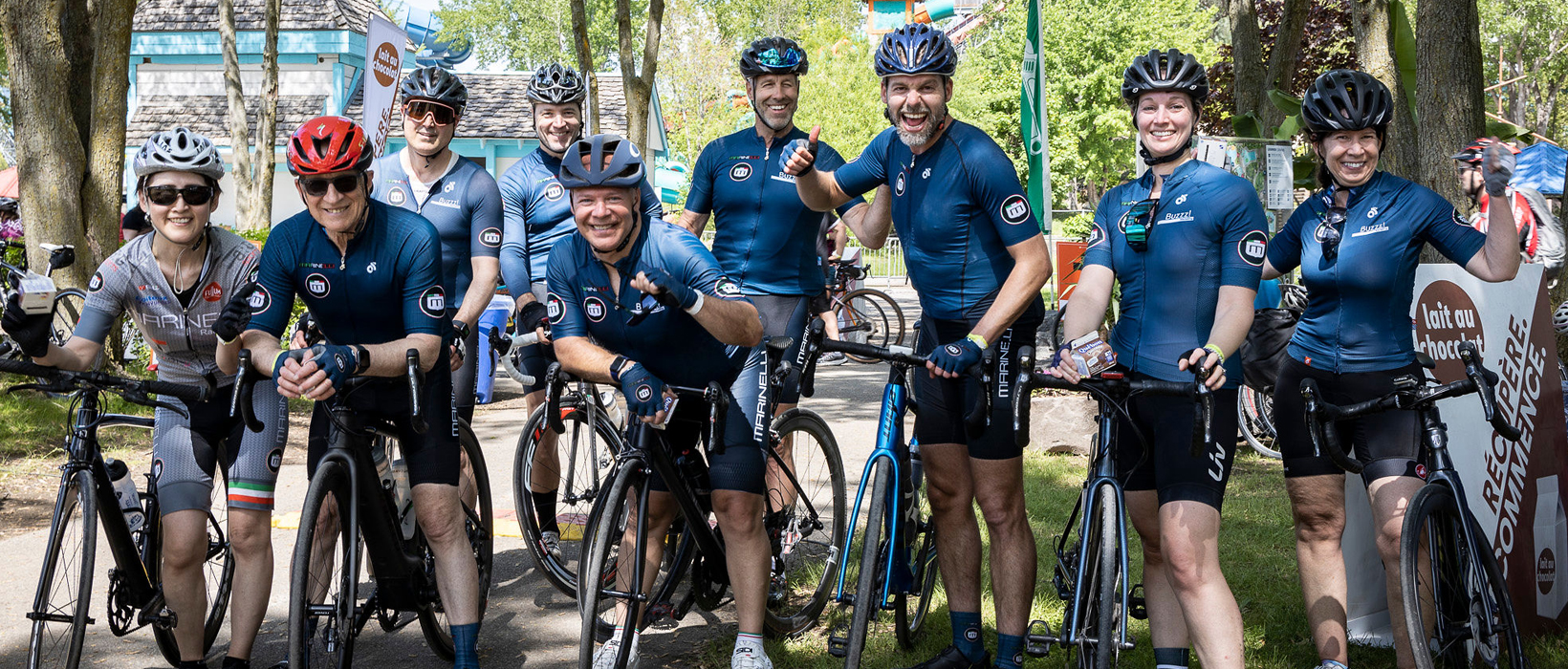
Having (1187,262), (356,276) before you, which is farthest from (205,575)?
(1187,262)

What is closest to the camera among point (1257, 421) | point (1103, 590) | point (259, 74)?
point (1103, 590)

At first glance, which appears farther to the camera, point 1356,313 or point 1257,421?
point 1257,421

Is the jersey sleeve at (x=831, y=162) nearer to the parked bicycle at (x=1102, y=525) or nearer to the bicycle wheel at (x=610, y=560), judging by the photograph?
the parked bicycle at (x=1102, y=525)

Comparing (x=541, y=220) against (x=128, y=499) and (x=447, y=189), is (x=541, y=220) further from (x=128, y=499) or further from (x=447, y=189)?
(x=128, y=499)

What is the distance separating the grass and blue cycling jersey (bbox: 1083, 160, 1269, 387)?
3.48 feet

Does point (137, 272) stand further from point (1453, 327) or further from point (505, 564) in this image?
point (1453, 327)

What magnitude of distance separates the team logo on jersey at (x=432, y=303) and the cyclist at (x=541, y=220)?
1.53m

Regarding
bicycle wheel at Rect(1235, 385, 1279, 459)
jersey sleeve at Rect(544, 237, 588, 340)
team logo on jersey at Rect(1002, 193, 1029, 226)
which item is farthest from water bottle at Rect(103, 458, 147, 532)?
bicycle wheel at Rect(1235, 385, 1279, 459)

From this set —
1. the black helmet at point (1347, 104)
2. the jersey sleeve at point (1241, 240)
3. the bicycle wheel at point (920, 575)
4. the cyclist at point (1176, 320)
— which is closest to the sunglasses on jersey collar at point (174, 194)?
the bicycle wheel at point (920, 575)

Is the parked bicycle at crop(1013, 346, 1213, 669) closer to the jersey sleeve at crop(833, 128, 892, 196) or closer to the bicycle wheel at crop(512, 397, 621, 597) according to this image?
the jersey sleeve at crop(833, 128, 892, 196)

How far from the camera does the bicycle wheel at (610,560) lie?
3908mm

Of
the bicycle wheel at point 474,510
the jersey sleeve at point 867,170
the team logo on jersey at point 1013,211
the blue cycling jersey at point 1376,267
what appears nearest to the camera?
the blue cycling jersey at point 1376,267

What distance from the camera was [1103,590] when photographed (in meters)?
3.72

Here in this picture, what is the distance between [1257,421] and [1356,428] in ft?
18.3
